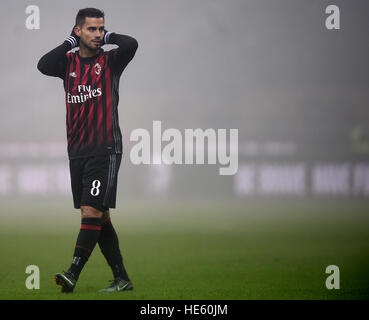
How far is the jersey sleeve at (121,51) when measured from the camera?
693cm

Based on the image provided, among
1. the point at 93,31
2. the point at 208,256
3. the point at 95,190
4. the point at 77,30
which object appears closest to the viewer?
the point at 95,190

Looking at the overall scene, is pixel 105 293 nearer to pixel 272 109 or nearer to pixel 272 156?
pixel 272 156

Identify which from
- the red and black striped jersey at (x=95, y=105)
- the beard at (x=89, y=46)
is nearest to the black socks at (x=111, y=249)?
the red and black striped jersey at (x=95, y=105)

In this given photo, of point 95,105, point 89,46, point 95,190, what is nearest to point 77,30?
point 89,46

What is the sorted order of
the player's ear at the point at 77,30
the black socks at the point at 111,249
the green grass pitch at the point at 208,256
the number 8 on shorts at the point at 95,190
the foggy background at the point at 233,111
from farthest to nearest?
the foggy background at the point at 233,111
the green grass pitch at the point at 208,256
the black socks at the point at 111,249
the player's ear at the point at 77,30
the number 8 on shorts at the point at 95,190

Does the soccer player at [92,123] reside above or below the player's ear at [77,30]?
below

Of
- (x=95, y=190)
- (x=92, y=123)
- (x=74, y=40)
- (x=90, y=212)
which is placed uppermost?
(x=74, y=40)

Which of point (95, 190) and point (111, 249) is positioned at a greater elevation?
point (95, 190)

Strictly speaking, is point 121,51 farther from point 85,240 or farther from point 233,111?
point 233,111

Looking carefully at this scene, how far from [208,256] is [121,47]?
4703mm

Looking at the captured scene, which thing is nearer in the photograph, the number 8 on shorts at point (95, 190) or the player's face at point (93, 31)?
the number 8 on shorts at point (95, 190)

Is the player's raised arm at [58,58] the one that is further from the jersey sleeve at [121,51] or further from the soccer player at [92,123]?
the jersey sleeve at [121,51]

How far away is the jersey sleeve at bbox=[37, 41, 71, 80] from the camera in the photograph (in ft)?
23.2

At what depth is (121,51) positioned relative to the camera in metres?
6.96
